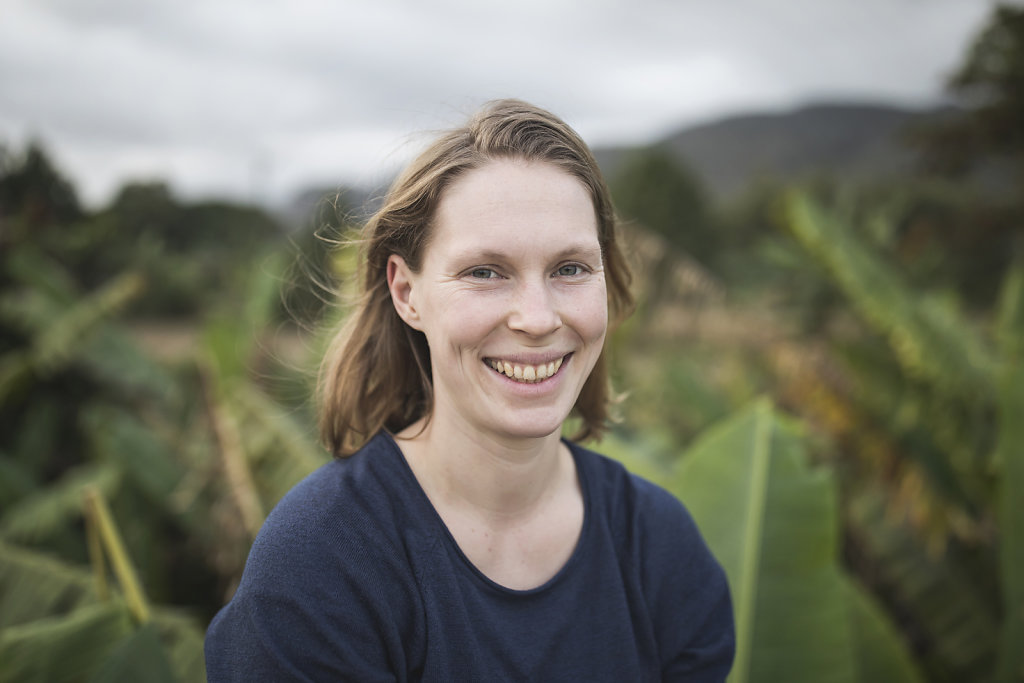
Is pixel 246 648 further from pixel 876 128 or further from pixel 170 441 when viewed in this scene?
pixel 876 128

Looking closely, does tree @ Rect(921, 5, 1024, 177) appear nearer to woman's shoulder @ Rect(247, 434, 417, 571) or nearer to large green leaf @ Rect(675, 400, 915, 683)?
large green leaf @ Rect(675, 400, 915, 683)

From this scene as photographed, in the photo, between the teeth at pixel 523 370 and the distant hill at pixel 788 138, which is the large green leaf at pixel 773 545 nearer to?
the teeth at pixel 523 370

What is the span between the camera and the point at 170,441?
7.42m

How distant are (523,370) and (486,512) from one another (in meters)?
0.37

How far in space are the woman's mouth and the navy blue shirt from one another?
33 cm

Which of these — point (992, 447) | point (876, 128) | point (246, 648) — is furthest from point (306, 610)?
point (876, 128)

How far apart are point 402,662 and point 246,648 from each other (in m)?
0.30

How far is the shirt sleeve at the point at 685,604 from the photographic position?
5.39ft

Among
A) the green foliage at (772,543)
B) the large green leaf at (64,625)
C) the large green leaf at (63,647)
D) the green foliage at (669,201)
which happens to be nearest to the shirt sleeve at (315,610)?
the large green leaf at (64,625)

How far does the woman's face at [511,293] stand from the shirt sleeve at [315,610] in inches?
14.3

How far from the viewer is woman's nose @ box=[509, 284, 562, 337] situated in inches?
54.5

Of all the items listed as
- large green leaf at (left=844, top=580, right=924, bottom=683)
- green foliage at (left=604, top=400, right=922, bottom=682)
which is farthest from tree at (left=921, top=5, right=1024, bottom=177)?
green foliage at (left=604, top=400, right=922, bottom=682)

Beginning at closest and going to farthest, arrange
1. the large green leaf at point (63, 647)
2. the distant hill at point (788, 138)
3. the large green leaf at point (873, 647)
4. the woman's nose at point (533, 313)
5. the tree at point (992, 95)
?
the woman's nose at point (533, 313) → the large green leaf at point (63, 647) → the large green leaf at point (873, 647) → the tree at point (992, 95) → the distant hill at point (788, 138)

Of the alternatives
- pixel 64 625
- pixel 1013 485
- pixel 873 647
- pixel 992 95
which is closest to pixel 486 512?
pixel 64 625
